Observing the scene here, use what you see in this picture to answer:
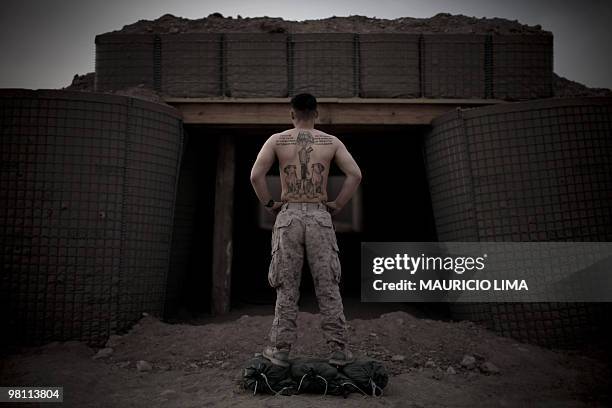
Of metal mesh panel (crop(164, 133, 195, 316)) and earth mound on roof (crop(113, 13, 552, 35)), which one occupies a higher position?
earth mound on roof (crop(113, 13, 552, 35))

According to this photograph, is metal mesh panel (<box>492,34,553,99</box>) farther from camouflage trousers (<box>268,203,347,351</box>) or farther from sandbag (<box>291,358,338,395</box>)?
sandbag (<box>291,358,338,395</box>)

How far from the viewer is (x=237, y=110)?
541cm

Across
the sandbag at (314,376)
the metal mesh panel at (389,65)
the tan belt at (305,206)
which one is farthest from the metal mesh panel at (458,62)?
the sandbag at (314,376)

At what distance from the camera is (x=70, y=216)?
428 centimetres

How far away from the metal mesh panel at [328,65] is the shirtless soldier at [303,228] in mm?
2017

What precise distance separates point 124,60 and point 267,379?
4129mm

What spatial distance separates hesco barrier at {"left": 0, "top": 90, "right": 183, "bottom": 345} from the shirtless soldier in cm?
180

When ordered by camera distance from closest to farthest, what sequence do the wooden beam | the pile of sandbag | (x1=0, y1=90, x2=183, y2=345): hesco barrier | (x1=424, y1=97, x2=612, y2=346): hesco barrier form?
the pile of sandbag, (x1=0, y1=90, x2=183, y2=345): hesco barrier, (x1=424, y1=97, x2=612, y2=346): hesco barrier, the wooden beam

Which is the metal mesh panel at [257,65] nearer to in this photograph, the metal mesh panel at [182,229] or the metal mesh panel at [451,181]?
the metal mesh panel at [182,229]

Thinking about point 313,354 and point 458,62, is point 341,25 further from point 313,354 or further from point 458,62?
point 313,354

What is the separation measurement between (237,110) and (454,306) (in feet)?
10.7

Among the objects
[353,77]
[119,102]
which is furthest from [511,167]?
[119,102]

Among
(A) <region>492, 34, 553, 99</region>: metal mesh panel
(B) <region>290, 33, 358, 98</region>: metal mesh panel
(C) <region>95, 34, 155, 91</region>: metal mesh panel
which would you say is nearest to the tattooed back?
(B) <region>290, 33, 358, 98</region>: metal mesh panel

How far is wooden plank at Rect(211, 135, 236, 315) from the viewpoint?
5.75 metres
